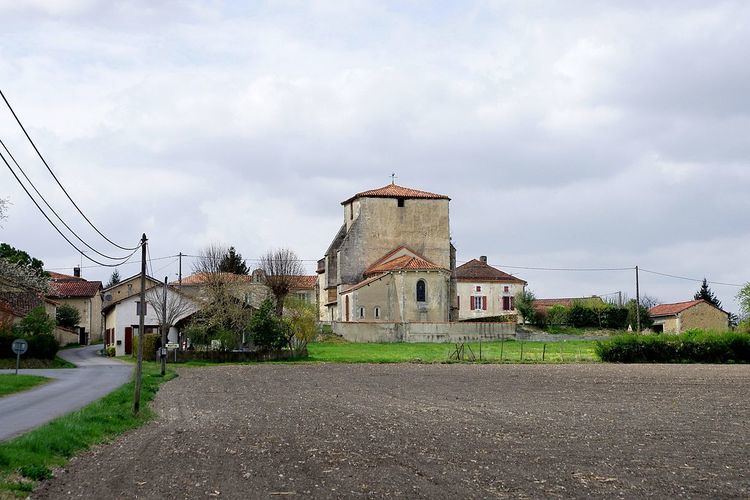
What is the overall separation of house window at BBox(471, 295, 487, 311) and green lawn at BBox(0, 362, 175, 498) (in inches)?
3321

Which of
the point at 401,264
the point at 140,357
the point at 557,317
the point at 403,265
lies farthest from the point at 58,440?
the point at 557,317

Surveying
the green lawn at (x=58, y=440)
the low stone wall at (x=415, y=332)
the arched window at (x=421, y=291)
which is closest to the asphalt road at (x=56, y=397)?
the green lawn at (x=58, y=440)

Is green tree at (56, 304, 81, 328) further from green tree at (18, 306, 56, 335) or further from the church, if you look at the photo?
green tree at (18, 306, 56, 335)

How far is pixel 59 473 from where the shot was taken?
17.2 m

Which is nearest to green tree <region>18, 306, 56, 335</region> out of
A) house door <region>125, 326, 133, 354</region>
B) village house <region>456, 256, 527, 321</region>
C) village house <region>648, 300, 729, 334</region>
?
house door <region>125, 326, 133, 354</region>

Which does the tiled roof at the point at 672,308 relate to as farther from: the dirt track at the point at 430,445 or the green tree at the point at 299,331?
the dirt track at the point at 430,445

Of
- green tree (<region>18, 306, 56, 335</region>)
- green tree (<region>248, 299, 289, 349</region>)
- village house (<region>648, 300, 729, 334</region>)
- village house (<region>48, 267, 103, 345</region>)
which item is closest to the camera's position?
green tree (<region>18, 306, 56, 335</region>)

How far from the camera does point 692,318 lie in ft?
342

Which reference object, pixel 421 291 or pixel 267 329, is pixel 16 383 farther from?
pixel 421 291

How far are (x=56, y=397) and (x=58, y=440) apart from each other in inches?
660

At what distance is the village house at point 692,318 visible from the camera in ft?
341

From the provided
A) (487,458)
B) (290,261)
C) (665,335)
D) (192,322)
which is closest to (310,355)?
(192,322)

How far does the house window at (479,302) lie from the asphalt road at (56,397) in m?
60.5

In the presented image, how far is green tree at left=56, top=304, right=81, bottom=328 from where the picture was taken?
379 ft
